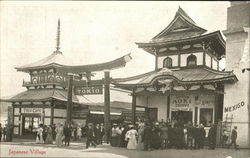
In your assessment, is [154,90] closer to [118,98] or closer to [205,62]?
[205,62]

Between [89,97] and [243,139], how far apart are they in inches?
372

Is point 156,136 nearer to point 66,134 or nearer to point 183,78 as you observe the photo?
point 66,134

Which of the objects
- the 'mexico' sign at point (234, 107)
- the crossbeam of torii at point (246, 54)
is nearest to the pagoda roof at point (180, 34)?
the crossbeam of torii at point (246, 54)

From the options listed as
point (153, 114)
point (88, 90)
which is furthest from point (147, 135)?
point (153, 114)

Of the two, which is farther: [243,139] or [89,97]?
[89,97]

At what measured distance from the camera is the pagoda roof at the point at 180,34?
14370 mm

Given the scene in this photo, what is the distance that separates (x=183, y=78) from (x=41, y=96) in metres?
7.58

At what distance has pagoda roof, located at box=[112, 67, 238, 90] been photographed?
12.7 m

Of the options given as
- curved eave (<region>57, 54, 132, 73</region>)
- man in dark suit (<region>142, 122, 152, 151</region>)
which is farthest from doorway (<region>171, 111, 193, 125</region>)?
man in dark suit (<region>142, 122, 152, 151</region>)

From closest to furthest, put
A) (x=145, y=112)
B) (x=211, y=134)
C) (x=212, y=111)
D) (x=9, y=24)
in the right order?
1. (x=9, y=24)
2. (x=211, y=134)
3. (x=212, y=111)
4. (x=145, y=112)

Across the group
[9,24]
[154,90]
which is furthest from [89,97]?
[9,24]

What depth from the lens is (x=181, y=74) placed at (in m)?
14.7

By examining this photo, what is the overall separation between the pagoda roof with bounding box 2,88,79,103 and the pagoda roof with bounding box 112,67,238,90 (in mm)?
3523

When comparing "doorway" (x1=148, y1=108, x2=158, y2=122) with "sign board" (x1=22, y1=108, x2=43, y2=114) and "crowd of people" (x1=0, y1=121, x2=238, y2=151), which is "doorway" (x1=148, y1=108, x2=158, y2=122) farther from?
"sign board" (x1=22, y1=108, x2=43, y2=114)
